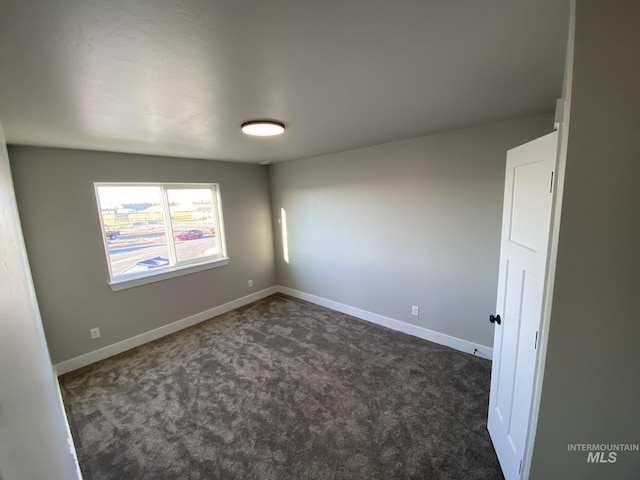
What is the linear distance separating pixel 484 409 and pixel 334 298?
2.29m

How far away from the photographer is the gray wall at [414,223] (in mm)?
2543

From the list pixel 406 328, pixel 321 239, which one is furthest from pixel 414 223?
pixel 321 239

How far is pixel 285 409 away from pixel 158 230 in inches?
107

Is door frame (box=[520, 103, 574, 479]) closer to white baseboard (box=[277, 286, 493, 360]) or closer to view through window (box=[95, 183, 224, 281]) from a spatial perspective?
white baseboard (box=[277, 286, 493, 360])

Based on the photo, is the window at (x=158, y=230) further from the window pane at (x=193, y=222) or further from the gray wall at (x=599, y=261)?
the gray wall at (x=599, y=261)

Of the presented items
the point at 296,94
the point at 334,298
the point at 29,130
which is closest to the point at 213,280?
the point at 334,298

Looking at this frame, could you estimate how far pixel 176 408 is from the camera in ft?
7.30

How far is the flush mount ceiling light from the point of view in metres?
2.00

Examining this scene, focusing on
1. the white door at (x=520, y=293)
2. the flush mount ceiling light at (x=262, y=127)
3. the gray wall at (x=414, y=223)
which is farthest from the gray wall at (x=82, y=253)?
the white door at (x=520, y=293)

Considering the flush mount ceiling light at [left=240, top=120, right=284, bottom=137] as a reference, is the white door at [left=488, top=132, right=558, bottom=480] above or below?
below

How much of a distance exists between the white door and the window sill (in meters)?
3.53

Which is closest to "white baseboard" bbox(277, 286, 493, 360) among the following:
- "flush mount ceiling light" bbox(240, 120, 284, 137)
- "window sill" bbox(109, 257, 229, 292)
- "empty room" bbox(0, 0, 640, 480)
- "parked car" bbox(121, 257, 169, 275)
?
"empty room" bbox(0, 0, 640, 480)

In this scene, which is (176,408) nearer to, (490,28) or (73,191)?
(73,191)

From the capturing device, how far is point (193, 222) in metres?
3.79
